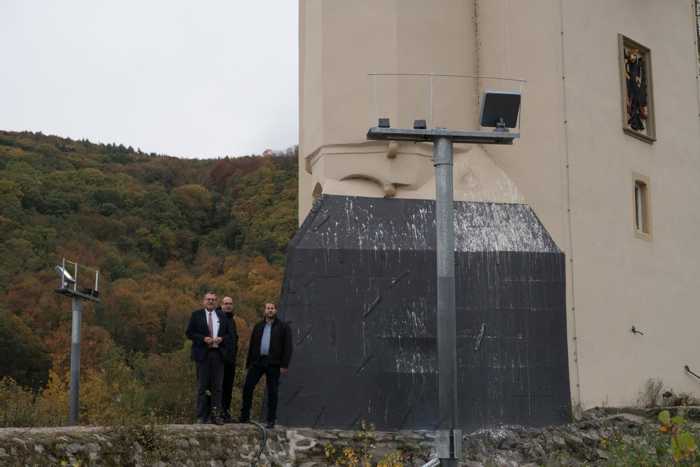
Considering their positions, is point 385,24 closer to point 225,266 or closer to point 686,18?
point 686,18

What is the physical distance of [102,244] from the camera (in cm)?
5325

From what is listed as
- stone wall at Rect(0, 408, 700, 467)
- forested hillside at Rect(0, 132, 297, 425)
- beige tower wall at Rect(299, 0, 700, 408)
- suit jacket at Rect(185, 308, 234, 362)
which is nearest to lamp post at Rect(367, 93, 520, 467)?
stone wall at Rect(0, 408, 700, 467)

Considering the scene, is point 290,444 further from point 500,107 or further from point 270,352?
point 500,107

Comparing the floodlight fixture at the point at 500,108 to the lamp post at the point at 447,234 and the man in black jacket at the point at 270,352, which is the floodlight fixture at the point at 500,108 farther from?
the man in black jacket at the point at 270,352

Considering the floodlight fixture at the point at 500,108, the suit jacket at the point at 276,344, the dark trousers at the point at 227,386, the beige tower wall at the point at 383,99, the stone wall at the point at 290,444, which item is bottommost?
the stone wall at the point at 290,444

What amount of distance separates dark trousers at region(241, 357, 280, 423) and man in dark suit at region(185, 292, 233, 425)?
17.0 inches

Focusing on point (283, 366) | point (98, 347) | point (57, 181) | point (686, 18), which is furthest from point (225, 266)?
point (283, 366)

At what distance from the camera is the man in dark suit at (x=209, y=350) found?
13.5 m

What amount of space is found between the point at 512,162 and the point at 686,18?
5795mm

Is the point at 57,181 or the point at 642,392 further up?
the point at 57,181

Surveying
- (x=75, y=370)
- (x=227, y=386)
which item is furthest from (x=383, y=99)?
(x=75, y=370)

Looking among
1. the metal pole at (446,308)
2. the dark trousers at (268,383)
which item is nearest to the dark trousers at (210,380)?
the dark trousers at (268,383)

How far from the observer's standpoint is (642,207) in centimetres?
1914

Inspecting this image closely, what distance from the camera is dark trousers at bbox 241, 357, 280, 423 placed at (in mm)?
13805
